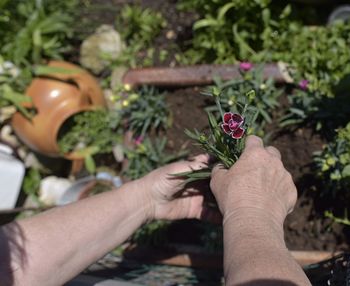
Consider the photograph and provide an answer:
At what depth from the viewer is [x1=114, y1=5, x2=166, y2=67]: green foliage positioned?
139 inches

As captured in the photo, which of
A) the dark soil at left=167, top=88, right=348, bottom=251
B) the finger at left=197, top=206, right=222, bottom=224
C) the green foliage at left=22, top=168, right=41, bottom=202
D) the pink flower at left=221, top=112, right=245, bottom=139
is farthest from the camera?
the green foliage at left=22, top=168, right=41, bottom=202

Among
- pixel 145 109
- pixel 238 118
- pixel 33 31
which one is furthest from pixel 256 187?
pixel 33 31

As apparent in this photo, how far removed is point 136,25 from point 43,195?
1325mm

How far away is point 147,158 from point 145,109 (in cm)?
29

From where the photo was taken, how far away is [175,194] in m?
1.99

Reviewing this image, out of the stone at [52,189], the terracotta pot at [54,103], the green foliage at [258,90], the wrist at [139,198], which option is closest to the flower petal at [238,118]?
the wrist at [139,198]

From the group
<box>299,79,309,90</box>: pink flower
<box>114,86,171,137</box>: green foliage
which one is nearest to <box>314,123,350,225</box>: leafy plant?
<box>299,79,309,90</box>: pink flower

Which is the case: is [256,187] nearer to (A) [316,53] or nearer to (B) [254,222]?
(B) [254,222]

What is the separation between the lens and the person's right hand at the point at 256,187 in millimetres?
1428

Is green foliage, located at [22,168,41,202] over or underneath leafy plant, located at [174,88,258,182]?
underneath

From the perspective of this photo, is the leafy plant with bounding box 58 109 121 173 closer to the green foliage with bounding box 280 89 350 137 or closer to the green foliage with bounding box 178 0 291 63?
the green foliage with bounding box 178 0 291 63

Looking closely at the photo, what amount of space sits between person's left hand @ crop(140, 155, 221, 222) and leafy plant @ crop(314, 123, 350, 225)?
22.1 inches

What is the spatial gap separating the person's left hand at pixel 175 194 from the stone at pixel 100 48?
1.87 metres

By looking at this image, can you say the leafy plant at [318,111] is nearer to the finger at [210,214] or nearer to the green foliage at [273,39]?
the green foliage at [273,39]
